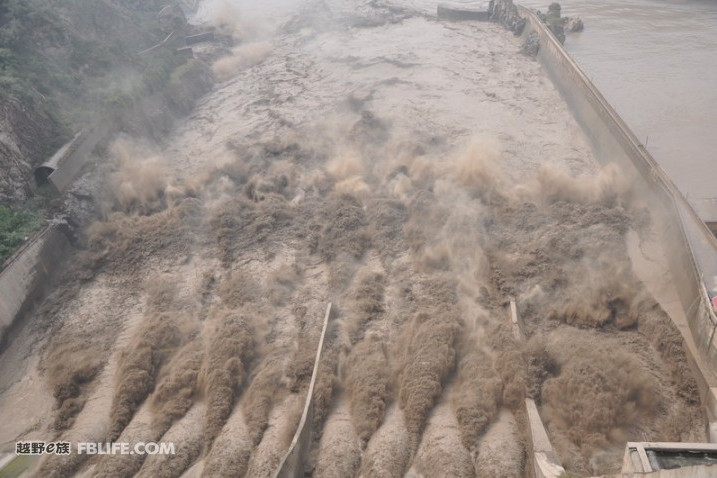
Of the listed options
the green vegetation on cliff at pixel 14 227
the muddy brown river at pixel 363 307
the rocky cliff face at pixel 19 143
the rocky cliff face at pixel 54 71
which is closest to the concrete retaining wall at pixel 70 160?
the rocky cliff face at pixel 54 71

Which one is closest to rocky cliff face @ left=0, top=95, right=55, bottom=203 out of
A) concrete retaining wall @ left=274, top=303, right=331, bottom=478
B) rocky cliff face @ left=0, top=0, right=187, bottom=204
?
rocky cliff face @ left=0, top=0, right=187, bottom=204

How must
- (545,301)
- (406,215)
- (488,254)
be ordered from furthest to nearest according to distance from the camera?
(406,215), (488,254), (545,301)

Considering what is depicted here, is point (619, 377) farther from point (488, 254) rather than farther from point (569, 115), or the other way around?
point (569, 115)

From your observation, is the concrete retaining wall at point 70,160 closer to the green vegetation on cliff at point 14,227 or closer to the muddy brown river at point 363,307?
the muddy brown river at point 363,307

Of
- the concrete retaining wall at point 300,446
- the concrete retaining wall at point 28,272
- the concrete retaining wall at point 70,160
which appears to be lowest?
the concrete retaining wall at point 300,446

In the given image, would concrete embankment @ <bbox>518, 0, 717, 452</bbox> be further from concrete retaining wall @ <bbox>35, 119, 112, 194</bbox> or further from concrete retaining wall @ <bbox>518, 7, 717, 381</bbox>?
concrete retaining wall @ <bbox>35, 119, 112, 194</bbox>

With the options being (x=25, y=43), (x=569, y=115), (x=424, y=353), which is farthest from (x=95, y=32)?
(x=424, y=353)
